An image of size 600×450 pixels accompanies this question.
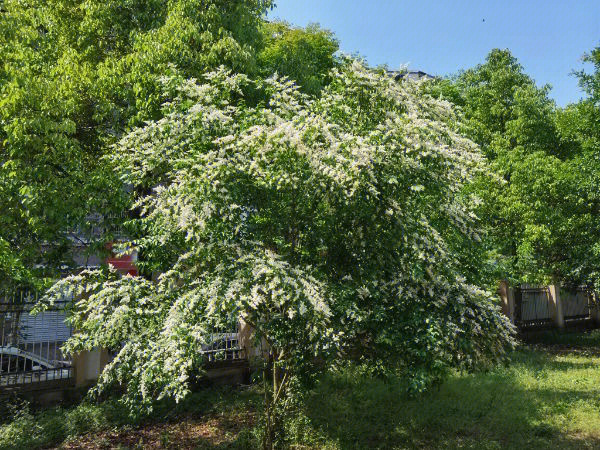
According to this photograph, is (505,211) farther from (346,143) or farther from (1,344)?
(1,344)

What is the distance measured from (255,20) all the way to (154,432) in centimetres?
984

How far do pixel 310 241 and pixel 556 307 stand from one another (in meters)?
21.5

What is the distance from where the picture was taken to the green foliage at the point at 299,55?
14.2 metres

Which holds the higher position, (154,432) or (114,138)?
(114,138)

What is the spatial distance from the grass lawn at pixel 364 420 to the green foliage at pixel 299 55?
615 cm

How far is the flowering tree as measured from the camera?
6.28 m

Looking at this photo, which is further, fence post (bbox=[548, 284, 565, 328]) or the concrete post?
fence post (bbox=[548, 284, 565, 328])

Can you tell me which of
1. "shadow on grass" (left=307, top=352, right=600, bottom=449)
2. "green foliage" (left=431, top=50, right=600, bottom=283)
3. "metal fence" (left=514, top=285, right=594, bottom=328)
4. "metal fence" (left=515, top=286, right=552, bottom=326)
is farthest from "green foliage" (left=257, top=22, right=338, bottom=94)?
"metal fence" (left=515, top=286, right=552, bottom=326)

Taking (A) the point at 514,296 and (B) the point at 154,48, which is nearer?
(B) the point at 154,48

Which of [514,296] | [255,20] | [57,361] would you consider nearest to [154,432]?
[57,361]

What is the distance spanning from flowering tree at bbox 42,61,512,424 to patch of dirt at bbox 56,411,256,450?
2.13 meters

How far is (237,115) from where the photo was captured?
25.8ft

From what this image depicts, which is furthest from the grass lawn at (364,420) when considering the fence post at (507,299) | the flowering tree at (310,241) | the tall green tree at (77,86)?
the fence post at (507,299)

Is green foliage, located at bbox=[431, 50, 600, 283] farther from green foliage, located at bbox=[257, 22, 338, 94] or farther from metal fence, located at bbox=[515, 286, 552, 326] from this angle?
green foliage, located at bbox=[257, 22, 338, 94]
